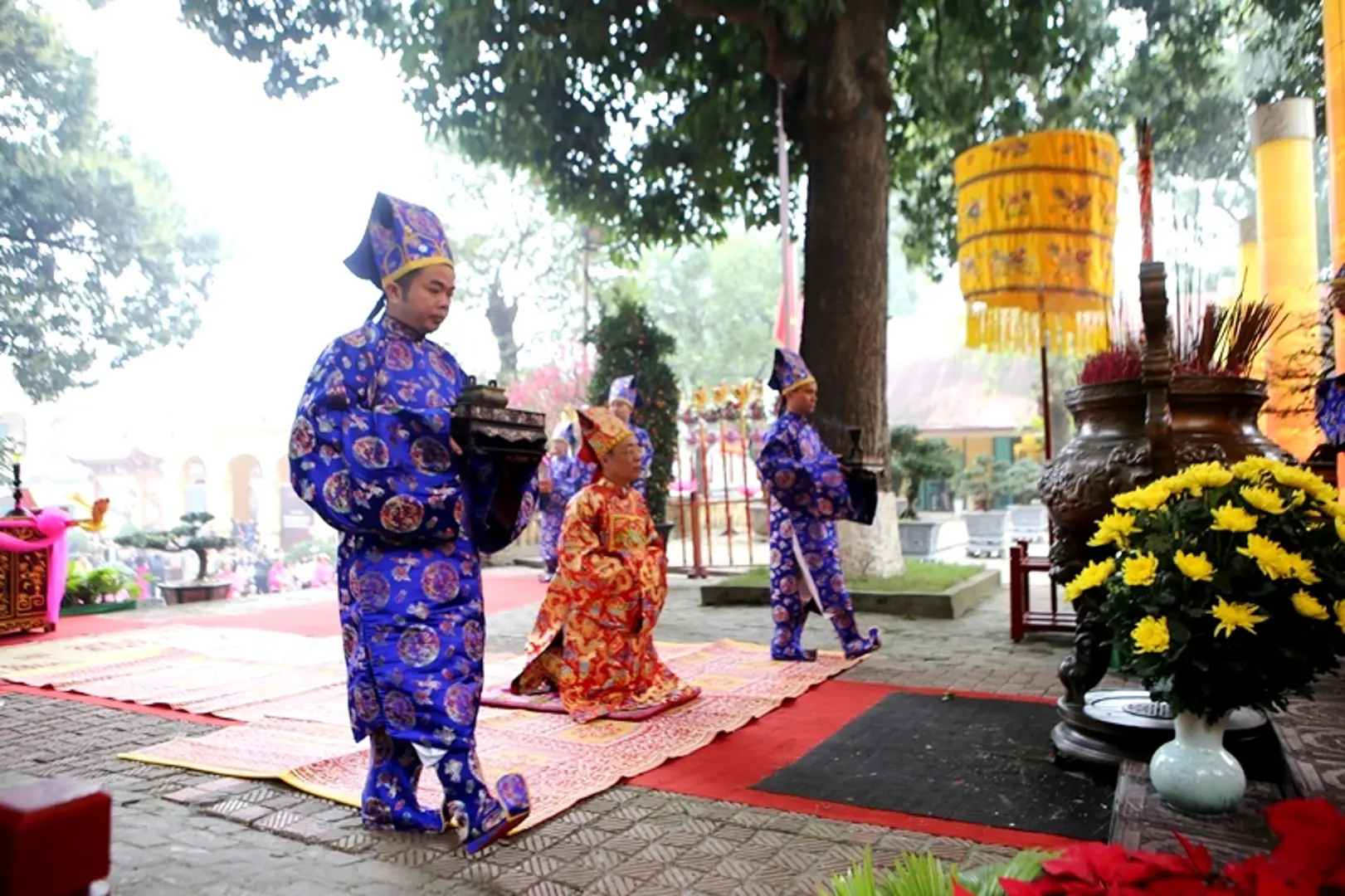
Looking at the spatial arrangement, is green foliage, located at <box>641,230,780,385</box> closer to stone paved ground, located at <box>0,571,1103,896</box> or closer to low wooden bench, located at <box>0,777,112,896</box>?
stone paved ground, located at <box>0,571,1103,896</box>

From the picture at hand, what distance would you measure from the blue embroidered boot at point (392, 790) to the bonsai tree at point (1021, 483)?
1750cm

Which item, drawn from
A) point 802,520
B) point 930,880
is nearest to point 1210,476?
point 930,880

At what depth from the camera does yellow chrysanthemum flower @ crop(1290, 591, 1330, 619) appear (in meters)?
2.28

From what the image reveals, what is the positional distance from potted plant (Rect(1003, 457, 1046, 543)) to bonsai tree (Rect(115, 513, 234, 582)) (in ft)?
38.9

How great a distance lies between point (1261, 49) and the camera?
12.1 m

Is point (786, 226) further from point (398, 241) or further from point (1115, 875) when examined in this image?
point (1115, 875)

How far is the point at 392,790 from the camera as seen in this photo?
10.0ft

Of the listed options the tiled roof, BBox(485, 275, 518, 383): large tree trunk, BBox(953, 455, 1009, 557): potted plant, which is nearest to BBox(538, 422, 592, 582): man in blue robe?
BBox(953, 455, 1009, 557): potted plant

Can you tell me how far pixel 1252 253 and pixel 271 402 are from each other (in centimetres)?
1430

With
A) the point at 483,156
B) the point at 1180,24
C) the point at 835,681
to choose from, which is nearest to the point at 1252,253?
the point at 1180,24

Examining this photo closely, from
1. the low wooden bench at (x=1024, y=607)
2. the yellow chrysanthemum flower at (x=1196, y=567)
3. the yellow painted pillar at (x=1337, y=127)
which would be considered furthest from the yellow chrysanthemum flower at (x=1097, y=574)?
the yellow painted pillar at (x=1337, y=127)

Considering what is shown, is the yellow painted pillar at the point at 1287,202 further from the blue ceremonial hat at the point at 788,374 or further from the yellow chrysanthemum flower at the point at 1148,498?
the yellow chrysanthemum flower at the point at 1148,498

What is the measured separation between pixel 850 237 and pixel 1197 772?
264 inches

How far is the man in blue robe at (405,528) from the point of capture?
9.21ft
